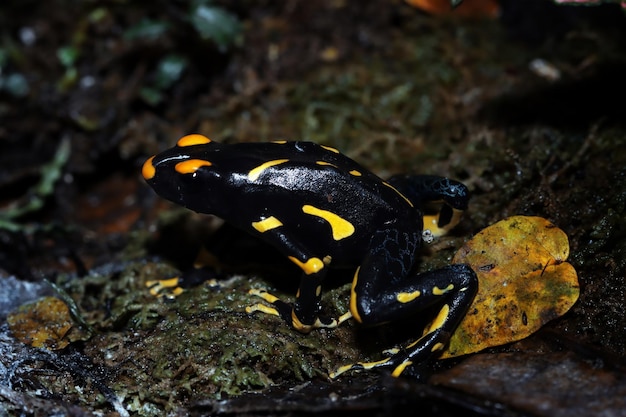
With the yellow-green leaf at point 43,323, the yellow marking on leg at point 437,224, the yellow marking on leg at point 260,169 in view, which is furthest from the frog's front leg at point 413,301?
the yellow-green leaf at point 43,323

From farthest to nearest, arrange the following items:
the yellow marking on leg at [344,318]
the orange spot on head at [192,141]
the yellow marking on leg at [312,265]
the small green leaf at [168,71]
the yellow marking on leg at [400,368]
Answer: the small green leaf at [168,71] → the orange spot on head at [192,141] → the yellow marking on leg at [344,318] → the yellow marking on leg at [312,265] → the yellow marking on leg at [400,368]

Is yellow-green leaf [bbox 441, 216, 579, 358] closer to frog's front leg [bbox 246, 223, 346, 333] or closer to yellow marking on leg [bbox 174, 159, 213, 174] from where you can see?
frog's front leg [bbox 246, 223, 346, 333]

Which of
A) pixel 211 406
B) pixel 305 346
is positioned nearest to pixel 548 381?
pixel 305 346

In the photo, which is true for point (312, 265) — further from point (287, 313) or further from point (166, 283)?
point (166, 283)

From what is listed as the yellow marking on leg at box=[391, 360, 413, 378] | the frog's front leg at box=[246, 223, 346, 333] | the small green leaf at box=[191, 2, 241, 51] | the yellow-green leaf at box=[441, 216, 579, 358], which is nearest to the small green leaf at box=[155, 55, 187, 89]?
the small green leaf at box=[191, 2, 241, 51]

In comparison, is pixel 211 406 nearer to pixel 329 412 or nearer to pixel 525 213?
pixel 329 412

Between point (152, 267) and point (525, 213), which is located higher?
point (525, 213)

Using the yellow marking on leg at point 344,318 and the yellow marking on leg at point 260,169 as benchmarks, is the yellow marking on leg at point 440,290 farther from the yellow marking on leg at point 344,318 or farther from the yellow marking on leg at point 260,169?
the yellow marking on leg at point 260,169
